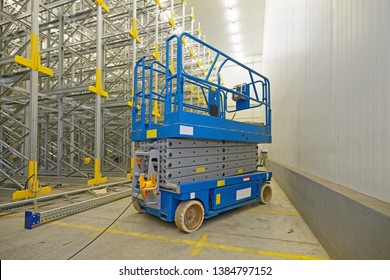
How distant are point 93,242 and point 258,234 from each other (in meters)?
2.34

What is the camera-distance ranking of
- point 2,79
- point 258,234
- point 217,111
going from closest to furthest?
point 258,234 → point 217,111 → point 2,79

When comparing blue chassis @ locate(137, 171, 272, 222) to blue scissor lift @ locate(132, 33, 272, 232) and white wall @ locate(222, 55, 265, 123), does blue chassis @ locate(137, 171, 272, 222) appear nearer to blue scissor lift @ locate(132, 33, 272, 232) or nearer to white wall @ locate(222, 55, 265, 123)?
blue scissor lift @ locate(132, 33, 272, 232)

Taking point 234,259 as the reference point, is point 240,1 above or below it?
above

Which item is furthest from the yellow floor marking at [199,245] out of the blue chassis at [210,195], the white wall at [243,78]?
the white wall at [243,78]

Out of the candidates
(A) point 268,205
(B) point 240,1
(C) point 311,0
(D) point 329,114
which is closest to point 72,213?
(A) point 268,205

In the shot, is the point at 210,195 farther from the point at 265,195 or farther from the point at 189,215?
the point at 265,195

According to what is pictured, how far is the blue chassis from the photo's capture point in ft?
9.59

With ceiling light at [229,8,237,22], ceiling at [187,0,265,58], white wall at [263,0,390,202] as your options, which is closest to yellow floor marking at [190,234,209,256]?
white wall at [263,0,390,202]

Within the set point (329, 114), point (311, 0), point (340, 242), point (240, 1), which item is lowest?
point (340, 242)

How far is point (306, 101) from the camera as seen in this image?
3.76 m

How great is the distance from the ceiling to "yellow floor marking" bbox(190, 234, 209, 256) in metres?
13.2

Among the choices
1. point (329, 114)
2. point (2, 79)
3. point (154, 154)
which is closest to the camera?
point (329, 114)

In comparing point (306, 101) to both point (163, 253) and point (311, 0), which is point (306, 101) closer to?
point (311, 0)

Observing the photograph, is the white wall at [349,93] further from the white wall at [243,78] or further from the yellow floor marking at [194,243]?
the white wall at [243,78]
